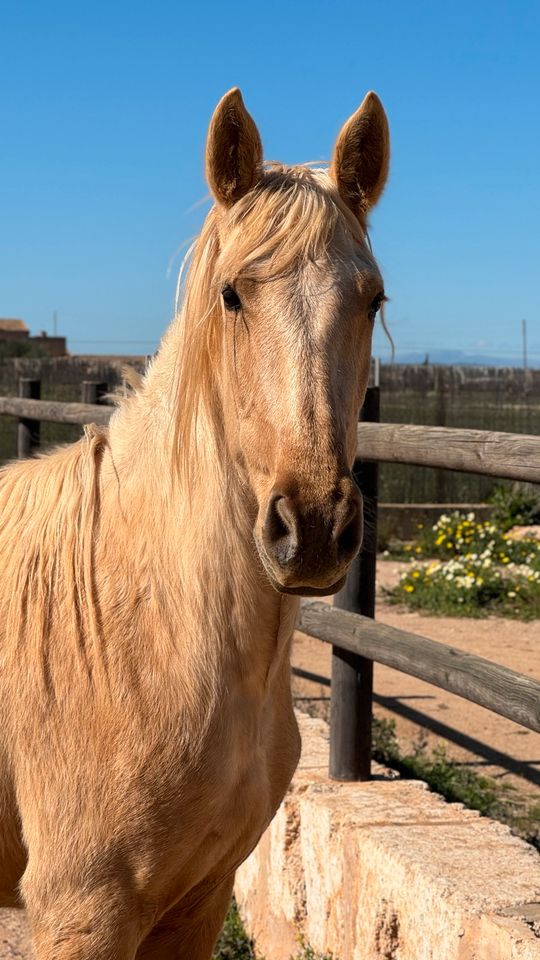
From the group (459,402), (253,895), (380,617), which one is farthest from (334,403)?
(459,402)

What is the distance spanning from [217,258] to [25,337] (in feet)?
171

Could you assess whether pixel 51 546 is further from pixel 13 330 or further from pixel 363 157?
pixel 13 330

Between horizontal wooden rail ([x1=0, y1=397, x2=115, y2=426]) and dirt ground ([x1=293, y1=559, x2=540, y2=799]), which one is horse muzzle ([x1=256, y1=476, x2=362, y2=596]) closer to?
horizontal wooden rail ([x1=0, y1=397, x2=115, y2=426])

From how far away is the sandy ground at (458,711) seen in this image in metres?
4.95

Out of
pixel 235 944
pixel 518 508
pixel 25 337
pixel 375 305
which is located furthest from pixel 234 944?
pixel 25 337

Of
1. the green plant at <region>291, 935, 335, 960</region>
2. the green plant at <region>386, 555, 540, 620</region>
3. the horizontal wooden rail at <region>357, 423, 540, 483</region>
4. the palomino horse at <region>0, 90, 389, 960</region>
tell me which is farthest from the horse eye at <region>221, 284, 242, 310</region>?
the green plant at <region>386, 555, 540, 620</region>

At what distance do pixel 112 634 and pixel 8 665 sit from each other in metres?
0.25

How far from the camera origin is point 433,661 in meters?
3.39

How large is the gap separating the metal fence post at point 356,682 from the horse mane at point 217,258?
1.58 metres

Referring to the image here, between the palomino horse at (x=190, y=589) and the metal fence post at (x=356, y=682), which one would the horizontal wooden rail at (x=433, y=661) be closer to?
the metal fence post at (x=356, y=682)

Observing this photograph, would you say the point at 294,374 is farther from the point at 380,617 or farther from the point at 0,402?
the point at 380,617

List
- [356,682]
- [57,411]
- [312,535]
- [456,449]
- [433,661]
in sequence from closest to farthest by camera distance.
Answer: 1. [312,535]
2. [456,449]
3. [433,661]
4. [356,682]
5. [57,411]

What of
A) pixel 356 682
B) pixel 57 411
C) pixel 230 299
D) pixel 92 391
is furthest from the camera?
pixel 92 391

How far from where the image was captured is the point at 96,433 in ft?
8.68
